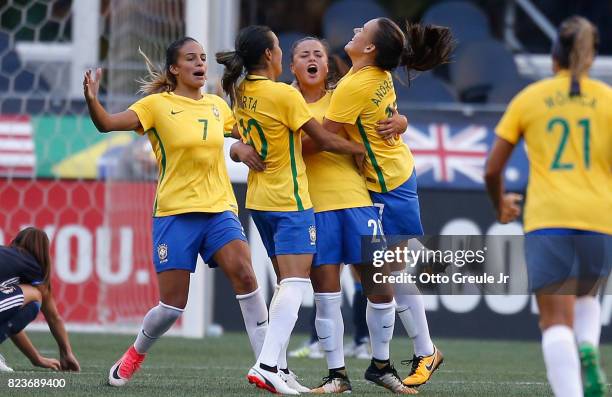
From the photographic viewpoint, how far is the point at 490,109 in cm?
1217

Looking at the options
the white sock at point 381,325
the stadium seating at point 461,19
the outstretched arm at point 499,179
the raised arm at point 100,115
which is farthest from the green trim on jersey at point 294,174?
the stadium seating at point 461,19

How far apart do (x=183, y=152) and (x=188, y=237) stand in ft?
1.46

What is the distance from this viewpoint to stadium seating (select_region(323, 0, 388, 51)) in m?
15.3

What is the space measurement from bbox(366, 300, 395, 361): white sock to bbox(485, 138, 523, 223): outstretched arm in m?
1.57

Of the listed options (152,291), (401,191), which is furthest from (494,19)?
(401,191)

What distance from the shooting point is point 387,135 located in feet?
21.6

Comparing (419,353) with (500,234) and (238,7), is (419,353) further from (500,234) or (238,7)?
(238,7)

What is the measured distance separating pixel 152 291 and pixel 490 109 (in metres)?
3.64

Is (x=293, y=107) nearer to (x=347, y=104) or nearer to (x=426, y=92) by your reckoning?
(x=347, y=104)

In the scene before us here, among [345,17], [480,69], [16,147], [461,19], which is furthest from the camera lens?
[461,19]

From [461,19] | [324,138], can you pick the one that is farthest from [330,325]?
[461,19]

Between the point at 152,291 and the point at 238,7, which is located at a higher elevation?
the point at 238,7

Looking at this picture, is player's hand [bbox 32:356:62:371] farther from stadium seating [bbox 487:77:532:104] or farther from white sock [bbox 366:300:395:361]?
stadium seating [bbox 487:77:532:104]

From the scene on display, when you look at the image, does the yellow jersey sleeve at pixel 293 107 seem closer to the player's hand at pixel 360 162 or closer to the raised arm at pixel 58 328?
the player's hand at pixel 360 162
